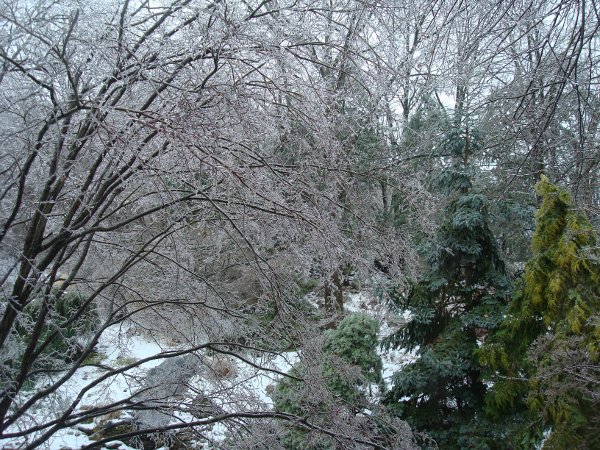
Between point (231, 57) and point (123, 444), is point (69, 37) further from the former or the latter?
point (123, 444)

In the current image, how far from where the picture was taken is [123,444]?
20.2ft

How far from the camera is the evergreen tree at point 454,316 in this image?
5.02 meters

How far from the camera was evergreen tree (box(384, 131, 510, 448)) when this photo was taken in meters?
5.02

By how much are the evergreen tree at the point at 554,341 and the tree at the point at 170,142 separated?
1.49 meters

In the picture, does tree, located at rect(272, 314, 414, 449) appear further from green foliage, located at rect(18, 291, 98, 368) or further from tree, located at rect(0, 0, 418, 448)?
green foliage, located at rect(18, 291, 98, 368)

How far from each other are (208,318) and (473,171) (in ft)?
11.5

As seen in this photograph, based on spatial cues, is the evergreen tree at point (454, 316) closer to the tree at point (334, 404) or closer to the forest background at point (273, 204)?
the forest background at point (273, 204)

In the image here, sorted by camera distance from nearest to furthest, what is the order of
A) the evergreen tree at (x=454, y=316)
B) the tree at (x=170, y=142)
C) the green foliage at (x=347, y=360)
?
the tree at (x=170, y=142) → the green foliage at (x=347, y=360) → the evergreen tree at (x=454, y=316)

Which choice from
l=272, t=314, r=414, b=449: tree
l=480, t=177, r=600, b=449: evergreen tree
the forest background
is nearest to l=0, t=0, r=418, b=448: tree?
the forest background

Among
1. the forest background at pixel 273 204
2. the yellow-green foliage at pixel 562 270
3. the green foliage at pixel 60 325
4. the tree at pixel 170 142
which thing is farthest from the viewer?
the yellow-green foliage at pixel 562 270

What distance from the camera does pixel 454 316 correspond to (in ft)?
18.2

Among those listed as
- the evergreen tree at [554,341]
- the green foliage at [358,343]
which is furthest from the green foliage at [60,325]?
the evergreen tree at [554,341]

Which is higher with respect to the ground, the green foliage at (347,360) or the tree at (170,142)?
the tree at (170,142)

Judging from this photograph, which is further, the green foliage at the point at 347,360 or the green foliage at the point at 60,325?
A: the green foliage at the point at 347,360
